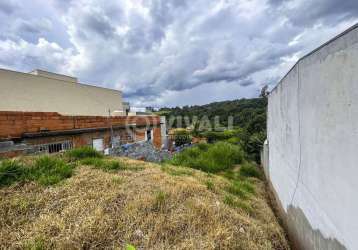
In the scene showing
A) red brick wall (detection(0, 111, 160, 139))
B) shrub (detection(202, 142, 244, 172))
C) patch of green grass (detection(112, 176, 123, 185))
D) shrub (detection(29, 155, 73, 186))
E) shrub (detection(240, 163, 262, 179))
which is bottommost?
shrub (detection(240, 163, 262, 179))

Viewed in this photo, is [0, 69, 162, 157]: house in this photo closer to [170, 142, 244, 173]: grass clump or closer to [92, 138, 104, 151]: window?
[92, 138, 104, 151]: window

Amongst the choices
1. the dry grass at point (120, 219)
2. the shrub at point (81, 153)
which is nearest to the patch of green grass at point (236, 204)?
the dry grass at point (120, 219)

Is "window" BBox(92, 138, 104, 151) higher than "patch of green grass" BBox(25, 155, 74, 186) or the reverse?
the reverse

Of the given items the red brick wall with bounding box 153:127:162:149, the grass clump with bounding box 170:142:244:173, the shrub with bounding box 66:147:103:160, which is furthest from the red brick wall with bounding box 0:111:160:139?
the red brick wall with bounding box 153:127:162:149

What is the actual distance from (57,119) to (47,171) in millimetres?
4223

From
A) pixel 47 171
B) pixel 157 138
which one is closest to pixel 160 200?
pixel 47 171

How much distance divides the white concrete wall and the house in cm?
625

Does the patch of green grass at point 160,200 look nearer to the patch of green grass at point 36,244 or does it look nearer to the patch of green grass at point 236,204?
the patch of green grass at point 236,204

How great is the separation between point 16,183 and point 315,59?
14.8ft

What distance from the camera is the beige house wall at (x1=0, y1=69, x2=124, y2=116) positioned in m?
8.15

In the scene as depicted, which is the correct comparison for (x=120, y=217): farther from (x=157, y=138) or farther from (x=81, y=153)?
(x=157, y=138)

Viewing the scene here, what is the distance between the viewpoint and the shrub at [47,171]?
2900 millimetres

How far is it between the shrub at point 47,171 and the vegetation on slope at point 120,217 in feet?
0.16

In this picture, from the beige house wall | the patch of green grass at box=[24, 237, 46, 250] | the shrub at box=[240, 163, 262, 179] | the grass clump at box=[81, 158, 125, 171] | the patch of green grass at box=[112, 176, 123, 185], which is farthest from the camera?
the beige house wall
